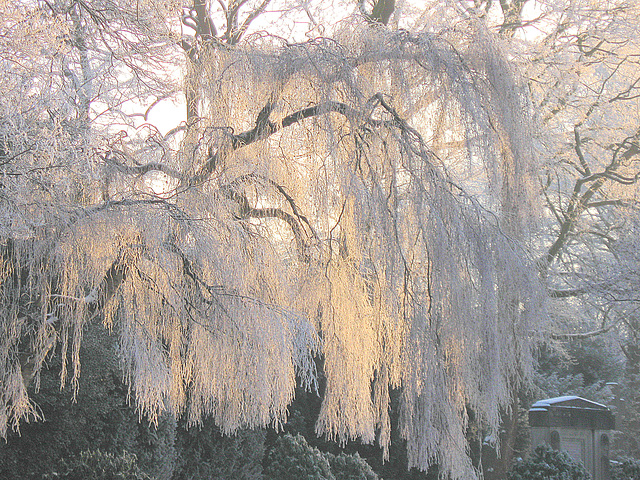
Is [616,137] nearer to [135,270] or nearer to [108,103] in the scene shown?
[108,103]

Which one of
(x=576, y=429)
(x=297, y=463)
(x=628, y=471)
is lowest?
(x=628, y=471)

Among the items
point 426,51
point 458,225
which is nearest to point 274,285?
point 458,225

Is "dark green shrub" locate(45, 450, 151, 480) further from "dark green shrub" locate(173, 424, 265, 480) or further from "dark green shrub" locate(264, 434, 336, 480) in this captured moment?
"dark green shrub" locate(264, 434, 336, 480)

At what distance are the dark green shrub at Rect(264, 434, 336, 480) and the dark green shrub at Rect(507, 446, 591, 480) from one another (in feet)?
8.53

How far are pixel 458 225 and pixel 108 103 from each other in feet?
19.2

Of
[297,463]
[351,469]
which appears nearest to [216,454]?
[297,463]

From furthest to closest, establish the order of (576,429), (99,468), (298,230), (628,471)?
1. (576,429)
2. (628,471)
3. (99,468)
4. (298,230)

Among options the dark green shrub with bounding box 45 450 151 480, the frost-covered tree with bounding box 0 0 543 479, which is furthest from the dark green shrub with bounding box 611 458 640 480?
the dark green shrub with bounding box 45 450 151 480

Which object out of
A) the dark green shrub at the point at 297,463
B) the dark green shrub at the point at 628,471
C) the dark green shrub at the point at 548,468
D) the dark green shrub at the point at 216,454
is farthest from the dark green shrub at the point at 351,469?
the dark green shrub at the point at 628,471

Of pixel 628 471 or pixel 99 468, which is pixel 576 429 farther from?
pixel 99 468

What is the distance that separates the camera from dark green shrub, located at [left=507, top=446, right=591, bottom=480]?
25.8 feet

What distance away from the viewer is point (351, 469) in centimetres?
738

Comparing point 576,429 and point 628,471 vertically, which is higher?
point 576,429

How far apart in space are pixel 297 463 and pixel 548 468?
312 cm
